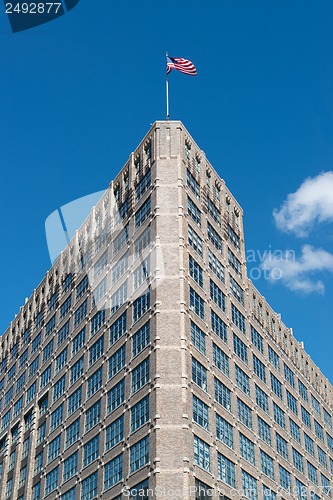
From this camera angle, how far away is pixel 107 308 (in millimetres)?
82500

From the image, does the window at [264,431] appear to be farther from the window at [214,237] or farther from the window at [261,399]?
the window at [214,237]

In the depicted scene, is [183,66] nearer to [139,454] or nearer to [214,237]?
[214,237]

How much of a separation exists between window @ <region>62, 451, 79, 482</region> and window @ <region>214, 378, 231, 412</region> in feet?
52.7

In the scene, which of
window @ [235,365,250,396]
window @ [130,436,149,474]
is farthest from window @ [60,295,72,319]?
window @ [130,436,149,474]

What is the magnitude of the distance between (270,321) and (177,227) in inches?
1052

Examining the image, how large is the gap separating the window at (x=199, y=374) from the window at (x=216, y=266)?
12868 mm

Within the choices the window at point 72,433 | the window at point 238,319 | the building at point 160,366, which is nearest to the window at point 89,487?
the building at point 160,366

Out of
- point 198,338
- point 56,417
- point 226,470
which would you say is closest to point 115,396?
point 198,338

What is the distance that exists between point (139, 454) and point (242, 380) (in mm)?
18507

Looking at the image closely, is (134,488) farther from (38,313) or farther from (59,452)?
(38,313)

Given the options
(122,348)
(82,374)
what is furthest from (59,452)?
(122,348)

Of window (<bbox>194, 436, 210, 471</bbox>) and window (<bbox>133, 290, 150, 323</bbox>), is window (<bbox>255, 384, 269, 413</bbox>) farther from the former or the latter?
window (<bbox>133, 290, 150, 323</bbox>)

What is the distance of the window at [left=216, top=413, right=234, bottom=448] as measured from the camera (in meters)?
72.2

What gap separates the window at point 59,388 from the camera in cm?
8856
